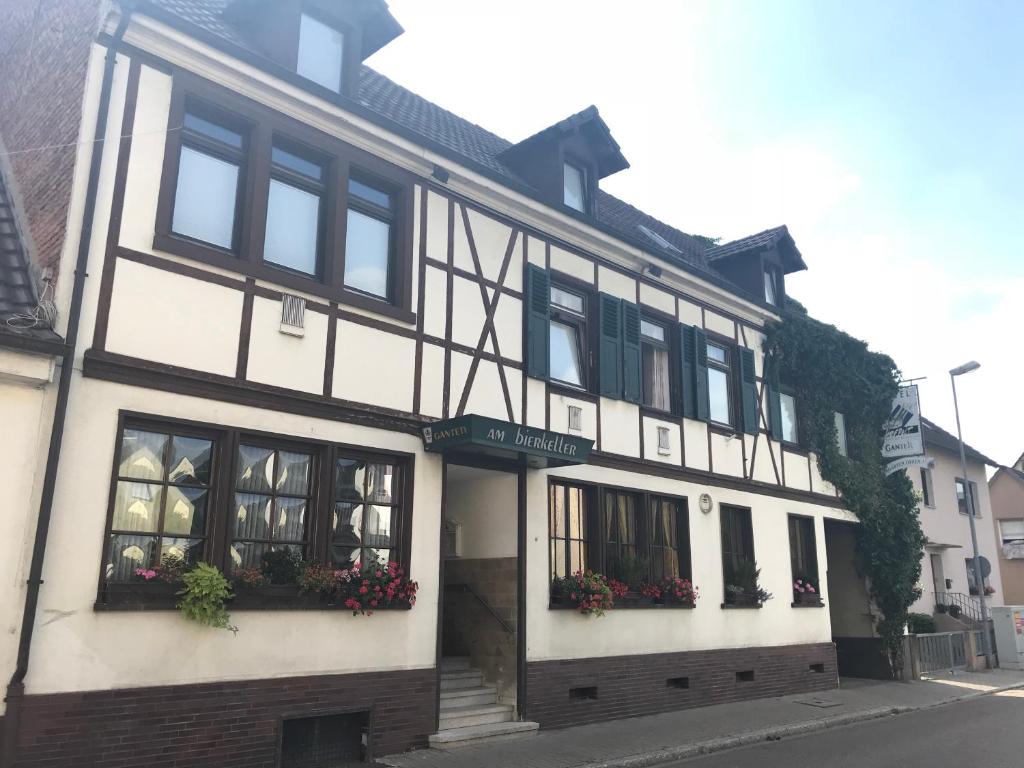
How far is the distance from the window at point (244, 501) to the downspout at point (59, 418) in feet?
1.93

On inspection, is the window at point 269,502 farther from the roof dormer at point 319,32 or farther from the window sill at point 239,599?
the roof dormer at point 319,32

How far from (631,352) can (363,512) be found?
229 inches

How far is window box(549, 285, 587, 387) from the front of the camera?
1316cm

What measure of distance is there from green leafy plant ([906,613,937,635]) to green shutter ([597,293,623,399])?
12580 mm

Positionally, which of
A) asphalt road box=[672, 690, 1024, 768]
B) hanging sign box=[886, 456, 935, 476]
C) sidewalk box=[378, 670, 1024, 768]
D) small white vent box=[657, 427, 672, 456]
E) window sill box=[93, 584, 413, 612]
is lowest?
asphalt road box=[672, 690, 1024, 768]

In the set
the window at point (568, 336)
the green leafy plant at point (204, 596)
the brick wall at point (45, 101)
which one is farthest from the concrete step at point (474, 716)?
the brick wall at point (45, 101)

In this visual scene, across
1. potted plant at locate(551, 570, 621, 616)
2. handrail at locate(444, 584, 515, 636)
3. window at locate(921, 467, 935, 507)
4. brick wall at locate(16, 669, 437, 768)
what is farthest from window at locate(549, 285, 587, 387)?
window at locate(921, 467, 935, 507)

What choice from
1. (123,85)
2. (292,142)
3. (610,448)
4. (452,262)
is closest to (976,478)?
(610,448)

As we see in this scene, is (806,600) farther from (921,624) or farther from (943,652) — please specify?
(921,624)

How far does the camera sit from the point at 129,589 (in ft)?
25.9

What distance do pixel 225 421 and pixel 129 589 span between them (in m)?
1.84

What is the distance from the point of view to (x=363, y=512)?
1000 cm

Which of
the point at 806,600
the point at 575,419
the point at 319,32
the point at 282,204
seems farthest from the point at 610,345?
the point at 806,600

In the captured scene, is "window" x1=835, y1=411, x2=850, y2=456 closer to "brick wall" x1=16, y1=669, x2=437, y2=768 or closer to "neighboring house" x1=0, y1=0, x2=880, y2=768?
"neighboring house" x1=0, y1=0, x2=880, y2=768
